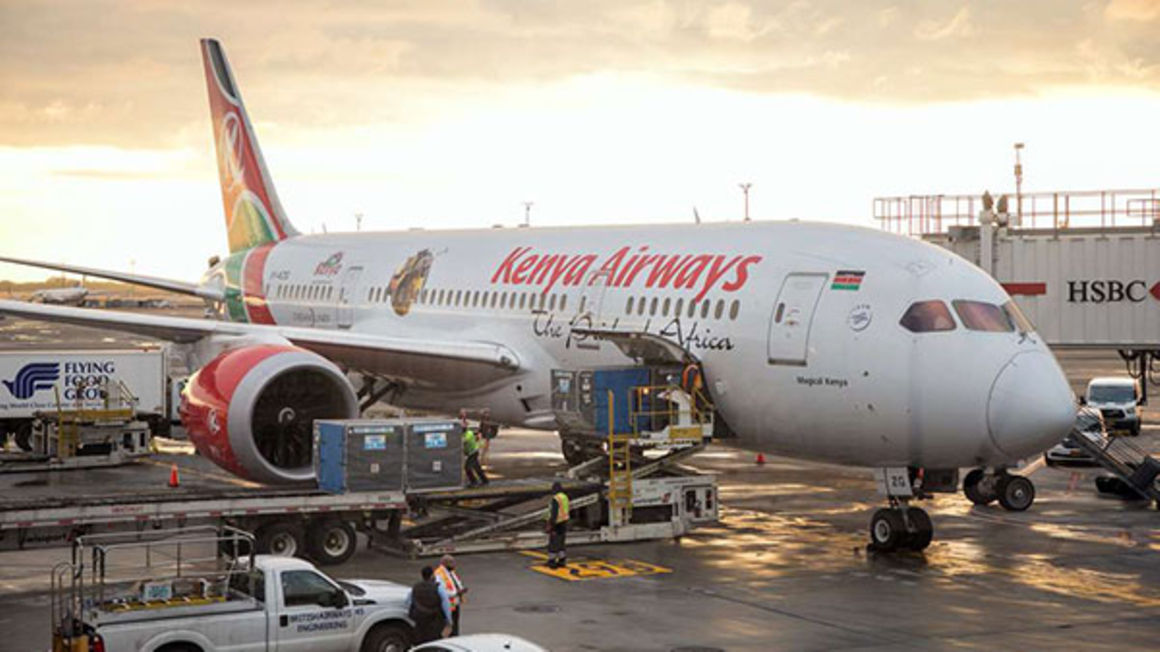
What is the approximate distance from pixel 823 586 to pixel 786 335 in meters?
4.38

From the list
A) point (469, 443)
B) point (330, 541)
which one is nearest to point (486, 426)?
point (469, 443)

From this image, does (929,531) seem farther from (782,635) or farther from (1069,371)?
(1069,371)

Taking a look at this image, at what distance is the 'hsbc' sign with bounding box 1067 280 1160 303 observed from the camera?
1489 inches

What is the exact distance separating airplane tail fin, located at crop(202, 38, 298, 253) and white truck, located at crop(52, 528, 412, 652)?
88.4 feet

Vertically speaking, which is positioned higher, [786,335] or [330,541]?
[786,335]

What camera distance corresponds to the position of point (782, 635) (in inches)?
719

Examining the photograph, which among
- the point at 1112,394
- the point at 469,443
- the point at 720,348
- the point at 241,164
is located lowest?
the point at 469,443

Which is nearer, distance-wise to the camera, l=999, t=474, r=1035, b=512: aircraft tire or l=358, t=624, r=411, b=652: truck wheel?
l=358, t=624, r=411, b=652: truck wheel

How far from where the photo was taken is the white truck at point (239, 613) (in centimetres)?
1512

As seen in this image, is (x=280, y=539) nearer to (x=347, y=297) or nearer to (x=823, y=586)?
(x=823, y=586)

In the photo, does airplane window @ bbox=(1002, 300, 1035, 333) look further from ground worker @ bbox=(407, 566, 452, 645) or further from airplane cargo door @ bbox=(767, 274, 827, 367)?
ground worker @ bbox=(407, 566, 452, 645)

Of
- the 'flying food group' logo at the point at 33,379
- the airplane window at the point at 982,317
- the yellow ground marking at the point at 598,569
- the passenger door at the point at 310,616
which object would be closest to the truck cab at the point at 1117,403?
the airplane window at the point at 982,317

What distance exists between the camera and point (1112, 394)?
45062 millimetres

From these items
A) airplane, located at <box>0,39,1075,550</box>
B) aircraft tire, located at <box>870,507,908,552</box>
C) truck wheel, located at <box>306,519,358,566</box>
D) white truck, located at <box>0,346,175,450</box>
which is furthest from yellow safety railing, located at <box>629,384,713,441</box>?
white truck, located at <box>0,346,175,450</box>
